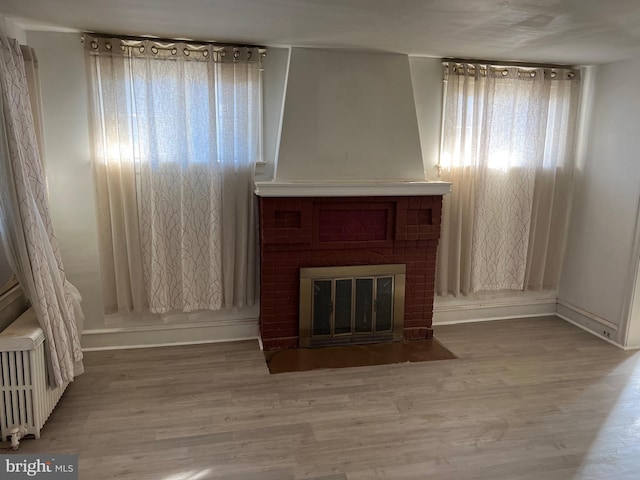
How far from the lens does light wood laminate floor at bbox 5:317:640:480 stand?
2.42 metres

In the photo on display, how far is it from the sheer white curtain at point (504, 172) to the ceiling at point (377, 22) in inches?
17.6

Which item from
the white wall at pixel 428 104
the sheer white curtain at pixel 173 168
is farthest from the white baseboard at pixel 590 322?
the sheer white curtain at pixel 173 168

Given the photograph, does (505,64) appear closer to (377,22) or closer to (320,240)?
(377,22)

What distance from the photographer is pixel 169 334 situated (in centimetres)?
386

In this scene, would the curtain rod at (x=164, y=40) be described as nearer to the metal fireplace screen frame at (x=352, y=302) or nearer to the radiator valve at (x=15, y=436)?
the metal fireplace screen frame at (x=352, y=302)

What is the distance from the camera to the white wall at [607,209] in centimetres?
387

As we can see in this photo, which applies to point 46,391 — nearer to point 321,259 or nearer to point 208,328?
point 208,328

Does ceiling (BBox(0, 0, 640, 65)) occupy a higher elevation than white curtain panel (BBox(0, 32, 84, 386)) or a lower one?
higher

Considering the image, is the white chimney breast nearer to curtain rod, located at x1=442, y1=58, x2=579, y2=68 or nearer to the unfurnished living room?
the unfurnished living room

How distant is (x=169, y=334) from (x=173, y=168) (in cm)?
136

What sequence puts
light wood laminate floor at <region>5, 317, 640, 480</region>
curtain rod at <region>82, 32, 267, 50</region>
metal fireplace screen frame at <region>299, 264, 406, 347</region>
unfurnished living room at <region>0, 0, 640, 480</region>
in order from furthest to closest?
metal fireplace screen frame at <region>299, 264, 406, 347</region> < curtain rod at <region>82, 32, 267, 50</region> < unfurnished living room at <region>0, 0, 640, 480</region> < light wood laminate floor at <region>5, 317, 640, 480</region>

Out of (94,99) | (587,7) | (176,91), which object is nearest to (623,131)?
(587,7)

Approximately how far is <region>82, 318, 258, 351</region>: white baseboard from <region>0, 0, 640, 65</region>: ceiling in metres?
2.22

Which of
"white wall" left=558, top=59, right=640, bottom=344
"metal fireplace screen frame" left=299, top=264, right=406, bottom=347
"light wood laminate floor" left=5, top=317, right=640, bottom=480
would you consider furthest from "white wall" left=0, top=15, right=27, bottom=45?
"white wall" left=558, top=59, right=640, bottom=344
